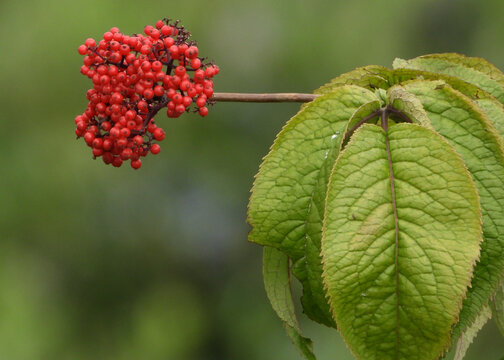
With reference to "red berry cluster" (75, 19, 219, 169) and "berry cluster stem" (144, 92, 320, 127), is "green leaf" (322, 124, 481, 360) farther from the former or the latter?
"red berry cluster" (75, 19, 219, 169)

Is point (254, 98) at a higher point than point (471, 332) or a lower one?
higher

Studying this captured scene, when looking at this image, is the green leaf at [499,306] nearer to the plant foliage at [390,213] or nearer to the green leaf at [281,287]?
the plant foliage at [390,213]

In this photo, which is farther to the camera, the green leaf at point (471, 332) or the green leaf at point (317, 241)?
the green leaf at point (471, 332)

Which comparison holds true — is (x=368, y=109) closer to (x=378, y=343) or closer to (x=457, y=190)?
(x=457, y=190)

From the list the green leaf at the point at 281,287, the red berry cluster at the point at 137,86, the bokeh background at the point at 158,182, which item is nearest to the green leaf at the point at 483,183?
the green leaf at the point at 281,287

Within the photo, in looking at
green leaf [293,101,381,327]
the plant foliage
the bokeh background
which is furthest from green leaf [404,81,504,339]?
the bokeh background

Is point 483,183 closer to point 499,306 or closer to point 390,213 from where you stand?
point 390,213

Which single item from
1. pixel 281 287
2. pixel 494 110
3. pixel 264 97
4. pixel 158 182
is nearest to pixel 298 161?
pixel 264 97

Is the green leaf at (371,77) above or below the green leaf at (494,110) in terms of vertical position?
above
